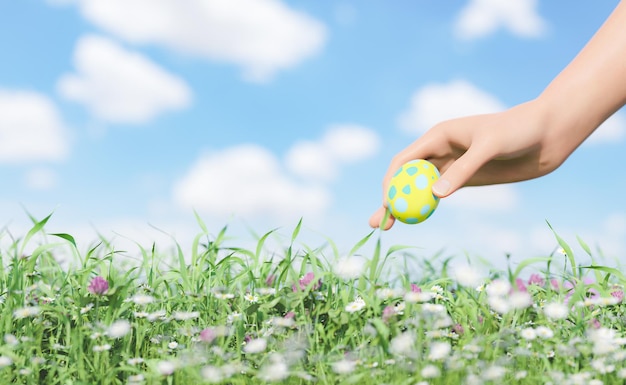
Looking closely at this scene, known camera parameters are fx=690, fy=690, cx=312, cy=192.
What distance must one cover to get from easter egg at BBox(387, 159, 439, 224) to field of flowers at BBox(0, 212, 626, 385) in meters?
0.36

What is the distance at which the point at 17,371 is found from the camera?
108 inches

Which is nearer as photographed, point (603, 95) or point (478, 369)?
point (478, 369)

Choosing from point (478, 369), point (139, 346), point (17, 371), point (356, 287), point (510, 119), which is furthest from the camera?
point (510, 119)

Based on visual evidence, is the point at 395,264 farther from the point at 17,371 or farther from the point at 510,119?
the point at 17,371

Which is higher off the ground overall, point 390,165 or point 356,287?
point 390,165

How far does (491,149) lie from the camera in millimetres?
3434

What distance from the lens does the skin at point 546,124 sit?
3518 mm

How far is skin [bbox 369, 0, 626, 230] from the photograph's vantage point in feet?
11.5

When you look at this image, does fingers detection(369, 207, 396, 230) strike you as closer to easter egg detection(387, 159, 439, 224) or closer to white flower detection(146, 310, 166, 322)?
easter egg detection(387, 159, 439, 224)

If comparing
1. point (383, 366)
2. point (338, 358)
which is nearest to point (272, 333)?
point (338, 358)

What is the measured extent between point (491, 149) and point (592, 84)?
77 cm

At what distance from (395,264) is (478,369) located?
1.11 metres

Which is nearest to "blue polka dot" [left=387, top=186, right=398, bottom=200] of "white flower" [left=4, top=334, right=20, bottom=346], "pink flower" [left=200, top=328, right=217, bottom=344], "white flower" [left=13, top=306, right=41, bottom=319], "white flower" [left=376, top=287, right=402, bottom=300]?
"white flower" [left=376, top=287, right=402, bottom=300]

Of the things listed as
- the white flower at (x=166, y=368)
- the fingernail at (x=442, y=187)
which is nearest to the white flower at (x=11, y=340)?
the white flower at (x=166, y=368)
